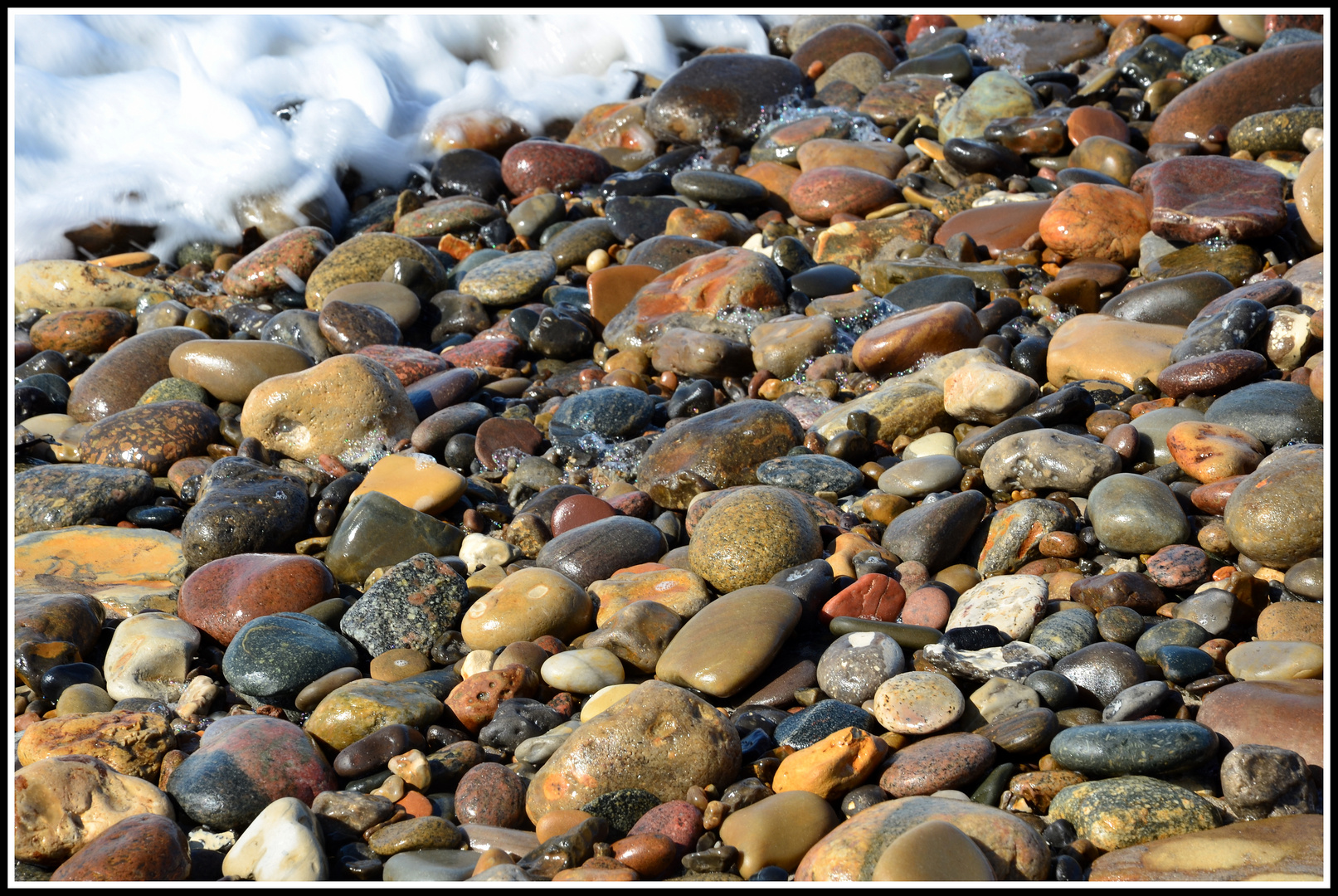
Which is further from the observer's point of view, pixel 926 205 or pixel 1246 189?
pixel 926 205

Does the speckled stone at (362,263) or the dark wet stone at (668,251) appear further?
the speckled stone at (362,263)

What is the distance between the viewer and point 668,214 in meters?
7.59

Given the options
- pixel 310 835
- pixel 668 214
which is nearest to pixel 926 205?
pixel 668 214

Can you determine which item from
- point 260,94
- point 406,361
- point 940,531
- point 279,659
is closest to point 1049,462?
point 940,531

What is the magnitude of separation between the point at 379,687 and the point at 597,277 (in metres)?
3.96

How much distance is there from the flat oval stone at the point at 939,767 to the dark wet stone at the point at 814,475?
6.02ft

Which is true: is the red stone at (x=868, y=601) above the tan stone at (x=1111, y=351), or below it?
below

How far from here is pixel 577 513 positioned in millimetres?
4543

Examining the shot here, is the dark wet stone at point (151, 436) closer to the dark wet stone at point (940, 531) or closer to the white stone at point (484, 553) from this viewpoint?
the white stone at point (484, 553)

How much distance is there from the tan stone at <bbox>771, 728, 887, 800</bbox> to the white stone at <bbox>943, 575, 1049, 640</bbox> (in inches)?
30.6

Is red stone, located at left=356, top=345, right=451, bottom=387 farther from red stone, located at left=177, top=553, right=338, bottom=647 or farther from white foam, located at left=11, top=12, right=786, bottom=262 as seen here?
white foam, located at left=11, top=12, right=786, bottom=262

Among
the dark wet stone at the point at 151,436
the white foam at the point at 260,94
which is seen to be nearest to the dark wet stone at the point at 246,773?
the dark wet stone at the point at 151,436

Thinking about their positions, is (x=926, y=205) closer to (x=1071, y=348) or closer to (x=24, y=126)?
(x=1071, y=348)

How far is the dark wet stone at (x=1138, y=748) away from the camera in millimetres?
2648
